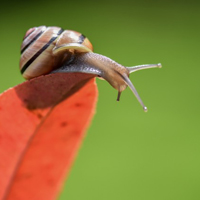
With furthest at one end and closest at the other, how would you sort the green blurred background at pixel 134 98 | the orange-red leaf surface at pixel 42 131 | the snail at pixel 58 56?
the green blurred background at pixel 134 98 < the snail at pixel 58 56 < the orange-red leaf surface at pixel 42 131

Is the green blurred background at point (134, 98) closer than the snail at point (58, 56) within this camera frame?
No

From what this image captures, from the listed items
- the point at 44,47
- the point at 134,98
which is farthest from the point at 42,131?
the point at 134,98

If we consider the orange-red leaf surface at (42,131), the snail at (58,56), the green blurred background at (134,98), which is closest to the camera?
the orange-red leaf surface at (42,131)

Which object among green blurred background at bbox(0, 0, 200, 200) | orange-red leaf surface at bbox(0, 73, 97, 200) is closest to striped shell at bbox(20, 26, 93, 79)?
orange-red leaf surface at bbox(0, 73, 97, 200)

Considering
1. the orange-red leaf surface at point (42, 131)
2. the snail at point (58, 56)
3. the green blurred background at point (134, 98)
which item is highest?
the orange-red leaf surface at point (42, 131)

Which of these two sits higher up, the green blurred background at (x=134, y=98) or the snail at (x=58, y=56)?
the snail at (x=58, y=56)

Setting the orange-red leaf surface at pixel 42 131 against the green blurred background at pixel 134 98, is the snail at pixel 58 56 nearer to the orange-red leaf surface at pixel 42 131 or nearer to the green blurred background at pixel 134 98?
the orange-red leaf surface at pixel 42 131

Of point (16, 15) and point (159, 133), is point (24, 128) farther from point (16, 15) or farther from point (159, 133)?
point (16, 15)

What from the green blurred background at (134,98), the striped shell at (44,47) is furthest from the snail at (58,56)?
the green blurred background at (134,98)

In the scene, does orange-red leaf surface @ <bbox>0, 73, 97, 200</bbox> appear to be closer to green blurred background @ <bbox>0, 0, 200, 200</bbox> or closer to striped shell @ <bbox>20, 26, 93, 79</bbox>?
striped shell @ <bbox>20, 26, 93, 79</bbox>
